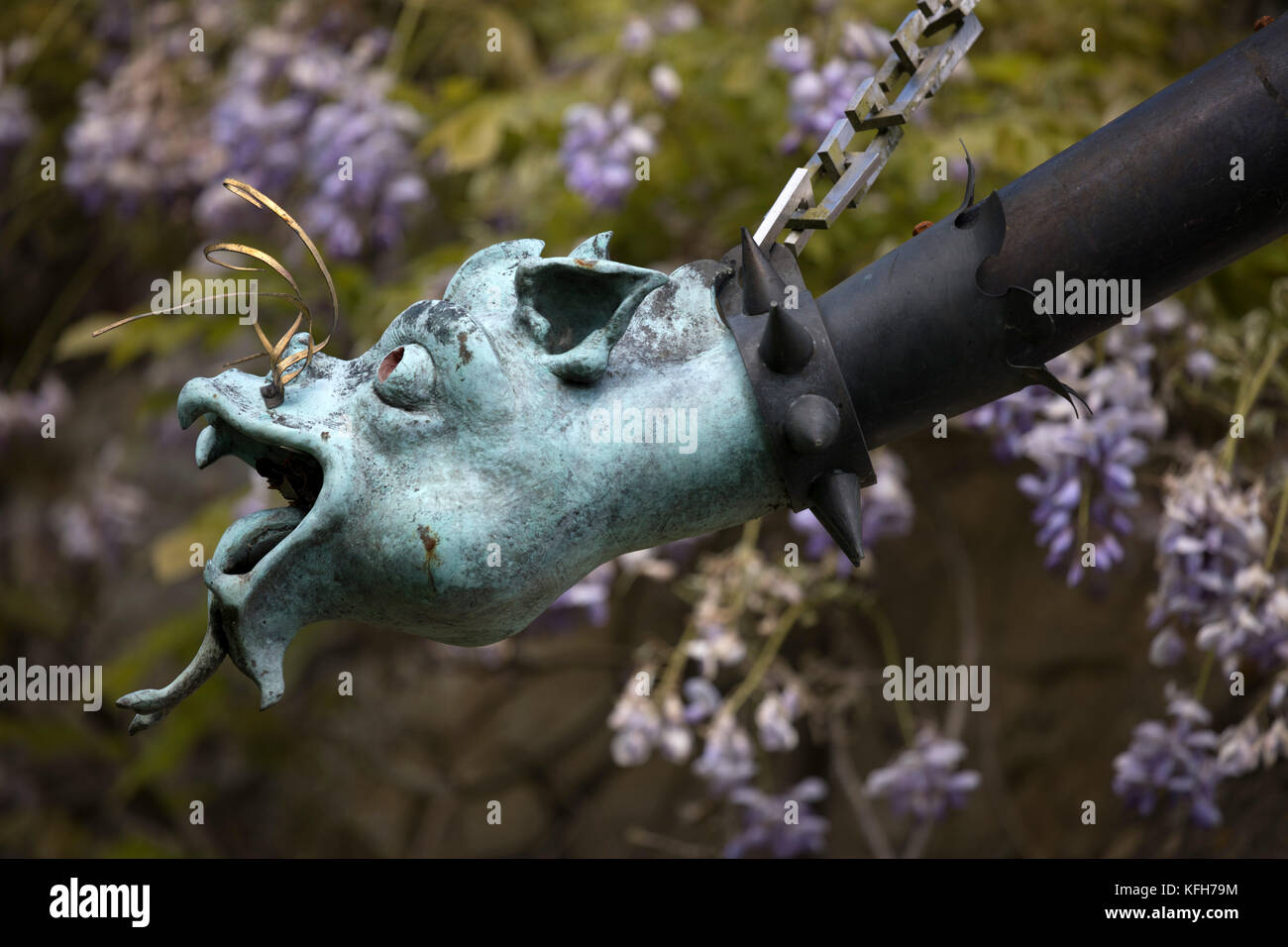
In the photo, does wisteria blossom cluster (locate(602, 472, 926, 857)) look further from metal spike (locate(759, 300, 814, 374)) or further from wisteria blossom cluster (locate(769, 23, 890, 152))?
metal spike (locate(759, 300, 814, 374))

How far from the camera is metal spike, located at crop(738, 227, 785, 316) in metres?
0.71

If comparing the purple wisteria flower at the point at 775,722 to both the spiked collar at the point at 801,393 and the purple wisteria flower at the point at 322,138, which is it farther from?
the purple wisteria flower at the point at 322,138

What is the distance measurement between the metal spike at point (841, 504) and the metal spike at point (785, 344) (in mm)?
68

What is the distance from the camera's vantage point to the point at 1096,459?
116cm

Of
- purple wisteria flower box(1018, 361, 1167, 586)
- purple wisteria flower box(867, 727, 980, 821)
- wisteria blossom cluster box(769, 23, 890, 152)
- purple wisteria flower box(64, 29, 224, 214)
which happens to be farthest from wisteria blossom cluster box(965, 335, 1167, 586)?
purple wisteria flower box(64, 29, 224, 214)

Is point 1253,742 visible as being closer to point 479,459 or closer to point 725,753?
point 725,753

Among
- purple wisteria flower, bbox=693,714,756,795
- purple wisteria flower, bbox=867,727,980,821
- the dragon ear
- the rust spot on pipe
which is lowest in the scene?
purple wisteria flower, bbox=867,727,980,821

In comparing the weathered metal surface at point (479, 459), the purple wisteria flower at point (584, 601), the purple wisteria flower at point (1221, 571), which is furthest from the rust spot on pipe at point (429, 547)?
the purple wisteria flower at point (1221, 571)

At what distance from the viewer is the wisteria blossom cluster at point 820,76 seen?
1345 millimetres

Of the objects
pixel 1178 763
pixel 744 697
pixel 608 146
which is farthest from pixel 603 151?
pixel 1178 763

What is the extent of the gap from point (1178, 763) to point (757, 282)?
0.75 meters

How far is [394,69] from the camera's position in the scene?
1.89m

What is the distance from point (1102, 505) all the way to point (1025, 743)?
869mm

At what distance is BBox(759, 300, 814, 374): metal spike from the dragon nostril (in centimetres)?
21
